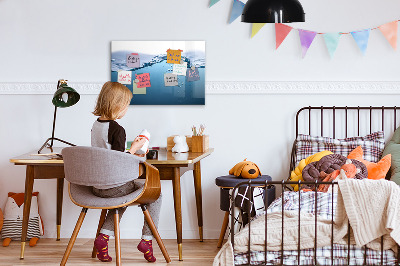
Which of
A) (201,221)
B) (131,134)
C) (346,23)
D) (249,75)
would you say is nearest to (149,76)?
(131,134)

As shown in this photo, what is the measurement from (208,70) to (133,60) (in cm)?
55

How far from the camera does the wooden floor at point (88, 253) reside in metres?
3.79

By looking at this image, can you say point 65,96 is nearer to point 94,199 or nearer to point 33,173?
point 33,173

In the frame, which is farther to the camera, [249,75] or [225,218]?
[249,75]

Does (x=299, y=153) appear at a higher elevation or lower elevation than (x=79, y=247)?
higher

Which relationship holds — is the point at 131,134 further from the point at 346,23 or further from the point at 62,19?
the point at 346,23

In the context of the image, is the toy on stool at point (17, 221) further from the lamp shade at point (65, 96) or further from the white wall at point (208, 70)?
the lamp shade at point (65, 96)

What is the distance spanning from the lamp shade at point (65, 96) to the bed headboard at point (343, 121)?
1.58m

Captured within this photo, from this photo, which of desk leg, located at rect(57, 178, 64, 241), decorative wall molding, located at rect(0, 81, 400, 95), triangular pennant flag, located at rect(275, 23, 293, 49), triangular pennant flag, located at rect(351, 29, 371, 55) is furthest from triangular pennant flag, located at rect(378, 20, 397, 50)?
desk leg, located at rect(57, 178, 64, 241)

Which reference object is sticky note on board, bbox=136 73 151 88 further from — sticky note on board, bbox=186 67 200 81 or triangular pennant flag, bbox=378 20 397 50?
triangular pennant flag, bbox=378 20 397 50

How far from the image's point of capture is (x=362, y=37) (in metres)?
4.34

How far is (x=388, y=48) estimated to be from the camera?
4.36 metres

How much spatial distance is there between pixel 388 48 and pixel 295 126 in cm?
86

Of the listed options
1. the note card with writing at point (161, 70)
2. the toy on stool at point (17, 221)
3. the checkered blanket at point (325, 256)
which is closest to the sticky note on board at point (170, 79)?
the note card with writing at point (161, 70)
